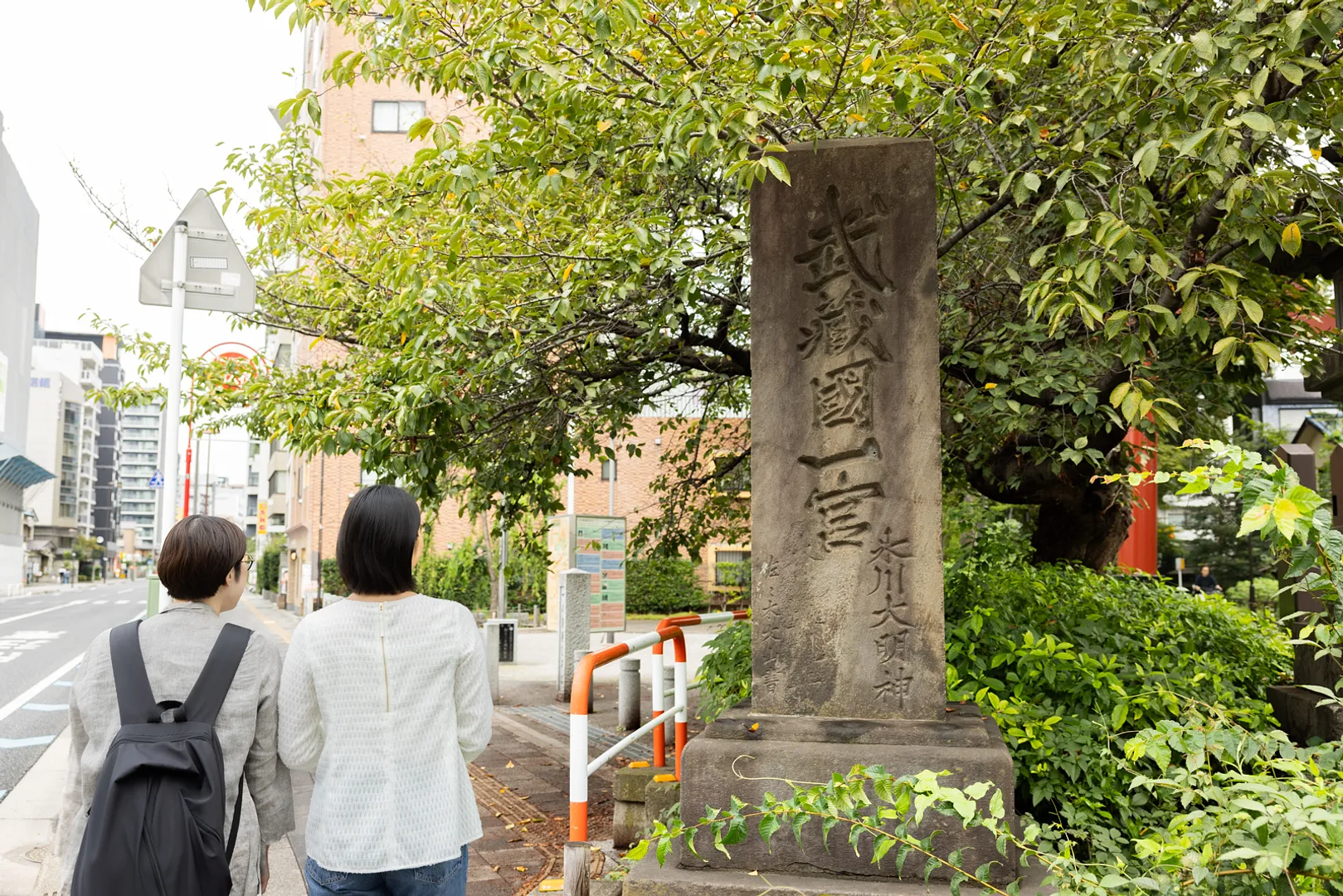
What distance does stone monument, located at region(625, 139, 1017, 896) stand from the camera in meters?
4.55

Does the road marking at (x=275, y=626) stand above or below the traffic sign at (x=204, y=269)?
below

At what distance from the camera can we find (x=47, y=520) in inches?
4092

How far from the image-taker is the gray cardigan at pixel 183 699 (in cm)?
253

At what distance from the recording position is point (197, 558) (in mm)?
2680

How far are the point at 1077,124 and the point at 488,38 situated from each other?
3.04 meters

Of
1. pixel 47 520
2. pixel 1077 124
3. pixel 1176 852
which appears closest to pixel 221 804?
pixel 1176 852

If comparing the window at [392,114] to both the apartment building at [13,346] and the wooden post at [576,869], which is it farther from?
the apartment building at [13,346]

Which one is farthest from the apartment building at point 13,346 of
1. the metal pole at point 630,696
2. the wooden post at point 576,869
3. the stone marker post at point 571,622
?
the wooden post at point 576,869

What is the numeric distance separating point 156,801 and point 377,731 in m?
Result: 0.51

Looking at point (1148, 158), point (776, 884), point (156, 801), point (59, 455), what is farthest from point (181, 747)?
point (59, 455)

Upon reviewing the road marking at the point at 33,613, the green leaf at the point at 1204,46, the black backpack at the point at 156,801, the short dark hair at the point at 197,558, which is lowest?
the road marking at the point at 33,613

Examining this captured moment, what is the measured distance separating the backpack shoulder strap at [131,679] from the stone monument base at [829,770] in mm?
2133

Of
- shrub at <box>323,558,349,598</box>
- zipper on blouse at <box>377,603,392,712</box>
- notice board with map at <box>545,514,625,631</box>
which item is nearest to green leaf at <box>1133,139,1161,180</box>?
zipper on blouse at <box>377,603,392,712</box>

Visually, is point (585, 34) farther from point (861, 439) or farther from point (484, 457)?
point (484, 457)
